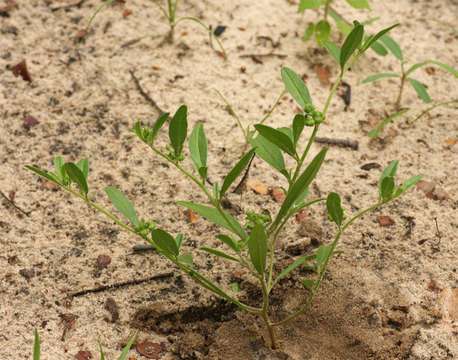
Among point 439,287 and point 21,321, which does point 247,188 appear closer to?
point 439,287

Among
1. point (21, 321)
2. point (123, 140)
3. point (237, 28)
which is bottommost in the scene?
point (21, 321)

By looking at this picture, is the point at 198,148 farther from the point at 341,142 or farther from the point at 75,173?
the point at 341,142

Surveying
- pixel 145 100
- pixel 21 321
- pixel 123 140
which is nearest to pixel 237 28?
pixel 145 100

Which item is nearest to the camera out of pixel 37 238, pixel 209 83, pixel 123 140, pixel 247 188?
pixel 37 238

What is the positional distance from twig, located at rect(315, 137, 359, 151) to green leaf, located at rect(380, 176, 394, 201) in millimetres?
736

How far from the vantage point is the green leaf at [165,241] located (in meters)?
1.35

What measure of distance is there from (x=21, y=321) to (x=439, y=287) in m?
1.06

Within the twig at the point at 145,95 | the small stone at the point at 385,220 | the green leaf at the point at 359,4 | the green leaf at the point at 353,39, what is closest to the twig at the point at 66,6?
the twig at the point at 145,95

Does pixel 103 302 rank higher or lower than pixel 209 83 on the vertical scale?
lower

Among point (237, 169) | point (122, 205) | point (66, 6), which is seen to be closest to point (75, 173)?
point (122, 205)

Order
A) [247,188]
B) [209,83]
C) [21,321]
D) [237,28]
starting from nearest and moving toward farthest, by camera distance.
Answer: [21,321]
[247,188]
[209,83]
[237,28]

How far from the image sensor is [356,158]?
6.98ft

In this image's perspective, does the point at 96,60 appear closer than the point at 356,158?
No

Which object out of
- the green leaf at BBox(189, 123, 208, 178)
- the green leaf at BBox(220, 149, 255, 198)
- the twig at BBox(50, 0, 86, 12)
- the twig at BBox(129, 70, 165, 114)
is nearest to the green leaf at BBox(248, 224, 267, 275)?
the green leaf at BBox(220, 149, 255, 198)
